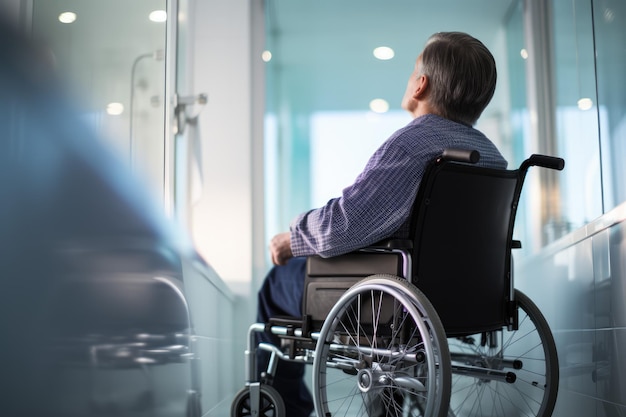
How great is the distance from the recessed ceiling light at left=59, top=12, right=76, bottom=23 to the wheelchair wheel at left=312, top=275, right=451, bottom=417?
0.70 m

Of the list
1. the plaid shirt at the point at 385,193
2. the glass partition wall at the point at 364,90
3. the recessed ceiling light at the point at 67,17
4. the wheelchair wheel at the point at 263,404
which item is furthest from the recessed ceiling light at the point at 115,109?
the glass partition wall at the point at 364,90

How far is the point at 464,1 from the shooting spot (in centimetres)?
351

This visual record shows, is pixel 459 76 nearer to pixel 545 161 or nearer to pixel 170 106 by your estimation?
pixel 545 161

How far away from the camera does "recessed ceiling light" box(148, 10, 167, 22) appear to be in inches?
75.0

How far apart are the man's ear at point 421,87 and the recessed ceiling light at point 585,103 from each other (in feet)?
2.48

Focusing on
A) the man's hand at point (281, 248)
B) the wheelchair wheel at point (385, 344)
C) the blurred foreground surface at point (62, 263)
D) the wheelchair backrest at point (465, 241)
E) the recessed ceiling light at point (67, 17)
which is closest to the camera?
the blurred foreground surface at point (62, 263)

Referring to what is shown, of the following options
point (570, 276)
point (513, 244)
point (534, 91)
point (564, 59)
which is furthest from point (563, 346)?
A: point (534, 91)

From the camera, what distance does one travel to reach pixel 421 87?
1.72m

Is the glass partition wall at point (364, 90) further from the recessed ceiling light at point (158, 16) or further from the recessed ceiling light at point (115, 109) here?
the recessed ceiling light at point (115, 109)

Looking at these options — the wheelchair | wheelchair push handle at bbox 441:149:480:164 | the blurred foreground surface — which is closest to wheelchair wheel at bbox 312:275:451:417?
the wheelchair

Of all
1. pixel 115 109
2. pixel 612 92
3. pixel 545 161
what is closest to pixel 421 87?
pixel 545 161

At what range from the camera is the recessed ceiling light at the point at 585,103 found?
2.23 metres

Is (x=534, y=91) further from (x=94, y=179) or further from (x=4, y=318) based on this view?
(x=4, y=318)

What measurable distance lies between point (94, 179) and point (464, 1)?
8.82 ft
